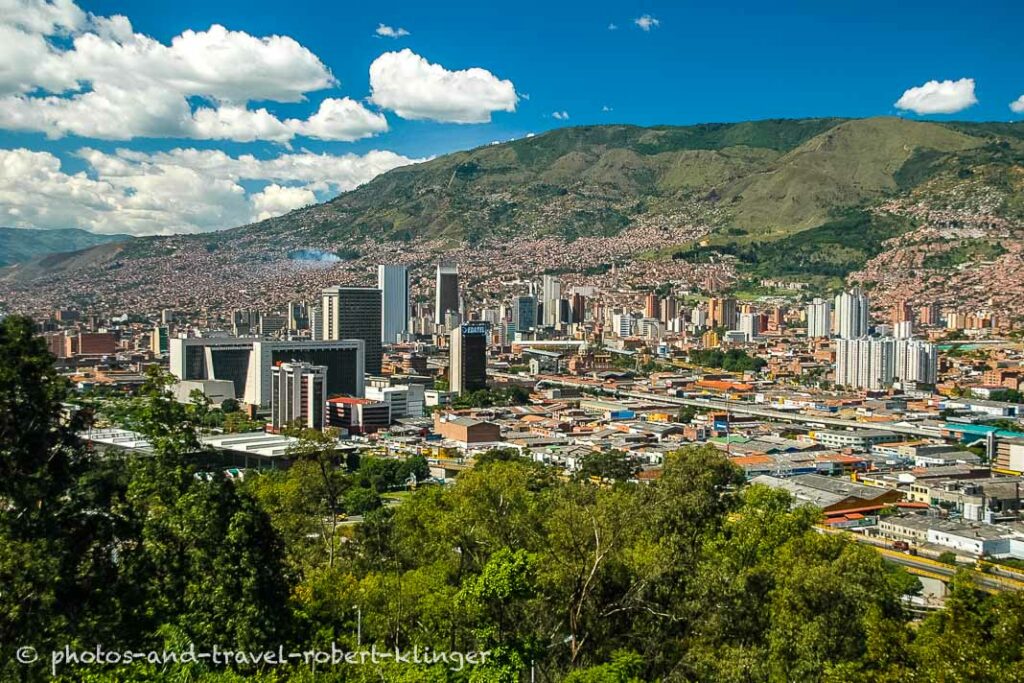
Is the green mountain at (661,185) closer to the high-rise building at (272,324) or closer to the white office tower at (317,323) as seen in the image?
the high-rise building at (272,324)

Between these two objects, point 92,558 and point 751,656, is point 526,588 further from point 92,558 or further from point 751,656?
point 92,558

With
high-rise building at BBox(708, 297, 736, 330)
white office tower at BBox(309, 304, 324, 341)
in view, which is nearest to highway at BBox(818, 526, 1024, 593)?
white office tower at BBox(309, 304, 324, 341)

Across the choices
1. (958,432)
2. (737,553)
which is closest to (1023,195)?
(958,432)

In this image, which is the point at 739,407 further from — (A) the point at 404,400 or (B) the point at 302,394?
(B) the point at 302,394

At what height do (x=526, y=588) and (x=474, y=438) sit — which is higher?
(x=526, y=588)

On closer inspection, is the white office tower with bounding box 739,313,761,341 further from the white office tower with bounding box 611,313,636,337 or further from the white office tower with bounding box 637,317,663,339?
the white office tower with bounding box 611,313,636,337

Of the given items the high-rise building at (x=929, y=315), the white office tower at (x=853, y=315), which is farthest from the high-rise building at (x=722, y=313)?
the high-rise building at (x=929, y=315)
